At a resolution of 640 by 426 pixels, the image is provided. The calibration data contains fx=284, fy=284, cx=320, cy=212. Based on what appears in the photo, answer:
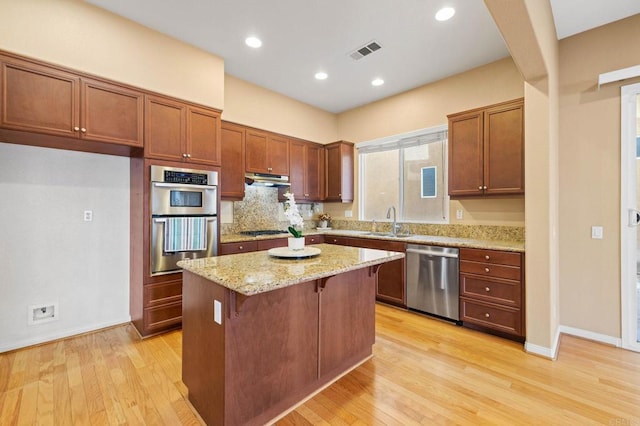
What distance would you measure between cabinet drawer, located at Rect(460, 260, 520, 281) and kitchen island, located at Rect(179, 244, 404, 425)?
1.38 m

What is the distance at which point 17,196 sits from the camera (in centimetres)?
262

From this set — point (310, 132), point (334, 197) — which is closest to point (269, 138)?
point (310, 132)

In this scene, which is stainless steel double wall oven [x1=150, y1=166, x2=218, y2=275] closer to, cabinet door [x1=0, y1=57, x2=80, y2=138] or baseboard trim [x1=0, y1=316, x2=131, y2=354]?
cabinet door [x1=0, y1=57, x2=80, y2=138]

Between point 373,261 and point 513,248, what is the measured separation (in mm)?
1707

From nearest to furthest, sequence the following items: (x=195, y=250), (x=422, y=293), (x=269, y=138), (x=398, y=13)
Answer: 1. (x=398, y=13)
2. (x=195, y=250)
3. (x=422, y=293)
4. (x=269, y=138)

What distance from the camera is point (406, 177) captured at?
4.43 m

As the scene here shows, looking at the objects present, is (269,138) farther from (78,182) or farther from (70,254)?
(70,254)

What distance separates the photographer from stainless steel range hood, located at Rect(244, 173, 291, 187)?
13.2 ft

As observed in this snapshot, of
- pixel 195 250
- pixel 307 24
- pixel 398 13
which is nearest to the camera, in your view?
pixel 398 13

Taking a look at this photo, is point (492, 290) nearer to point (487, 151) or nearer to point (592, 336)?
point (592, 336)

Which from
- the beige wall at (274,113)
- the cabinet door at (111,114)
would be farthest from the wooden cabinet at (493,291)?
the cabinet door at (111,114)

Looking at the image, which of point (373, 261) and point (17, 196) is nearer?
point (373, 261)

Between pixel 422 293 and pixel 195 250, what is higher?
pixel 195 250

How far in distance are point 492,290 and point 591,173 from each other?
151 centimetres
